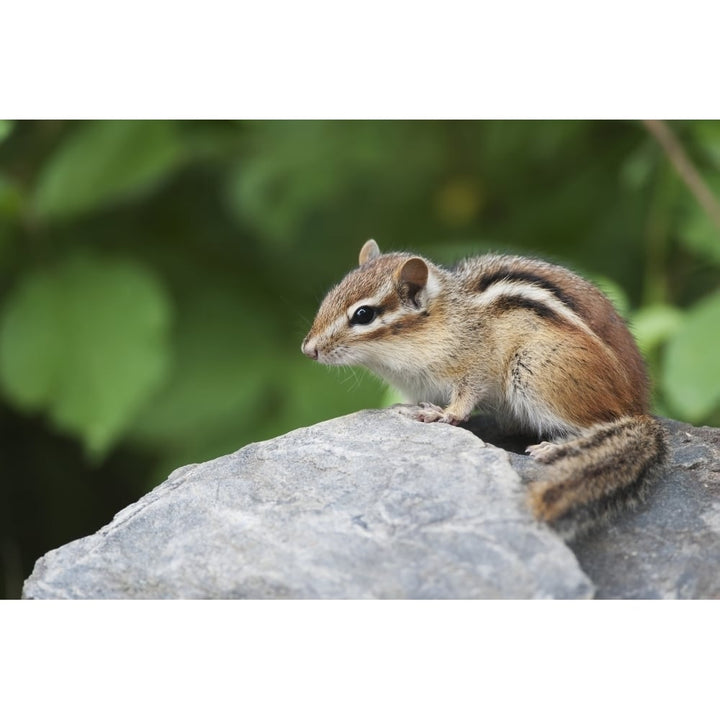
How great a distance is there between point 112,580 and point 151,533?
0.56 ft

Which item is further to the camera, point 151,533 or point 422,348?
point 422,348

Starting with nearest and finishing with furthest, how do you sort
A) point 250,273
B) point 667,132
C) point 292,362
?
point 667,132, point 292,362, point 250,273

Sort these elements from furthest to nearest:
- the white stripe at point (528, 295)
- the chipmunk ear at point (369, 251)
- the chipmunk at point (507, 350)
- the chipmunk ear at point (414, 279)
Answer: the chipmunk ear at point (369, 251)
the chipmunk ear at point (414, 279)
the white stripe at point (528, 295)
the chipmunk at point (507, 350)

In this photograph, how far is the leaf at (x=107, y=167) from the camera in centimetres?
496

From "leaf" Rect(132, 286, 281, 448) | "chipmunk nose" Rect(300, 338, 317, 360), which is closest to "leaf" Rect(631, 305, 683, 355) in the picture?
"chipmunk nose" Rect(300, 338, 317, 360)

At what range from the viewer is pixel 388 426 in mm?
3201

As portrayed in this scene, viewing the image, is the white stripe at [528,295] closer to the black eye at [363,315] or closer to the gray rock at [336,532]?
the black eye at [363,315]

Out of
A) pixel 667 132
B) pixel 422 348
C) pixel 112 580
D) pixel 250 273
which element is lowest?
pixel 112 580

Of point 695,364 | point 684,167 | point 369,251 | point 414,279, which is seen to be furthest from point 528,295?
point 684,167

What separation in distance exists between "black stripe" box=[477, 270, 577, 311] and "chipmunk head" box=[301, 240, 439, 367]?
0.17 meters

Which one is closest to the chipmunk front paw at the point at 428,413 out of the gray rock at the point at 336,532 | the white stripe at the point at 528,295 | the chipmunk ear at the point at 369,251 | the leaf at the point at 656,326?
the gray rock at the point at 336,532

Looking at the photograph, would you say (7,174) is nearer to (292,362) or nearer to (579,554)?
(292,362)

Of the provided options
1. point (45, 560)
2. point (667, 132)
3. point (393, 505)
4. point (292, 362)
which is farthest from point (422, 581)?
point (667, 132)

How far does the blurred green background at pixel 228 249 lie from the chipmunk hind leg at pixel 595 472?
1239 millimetres
